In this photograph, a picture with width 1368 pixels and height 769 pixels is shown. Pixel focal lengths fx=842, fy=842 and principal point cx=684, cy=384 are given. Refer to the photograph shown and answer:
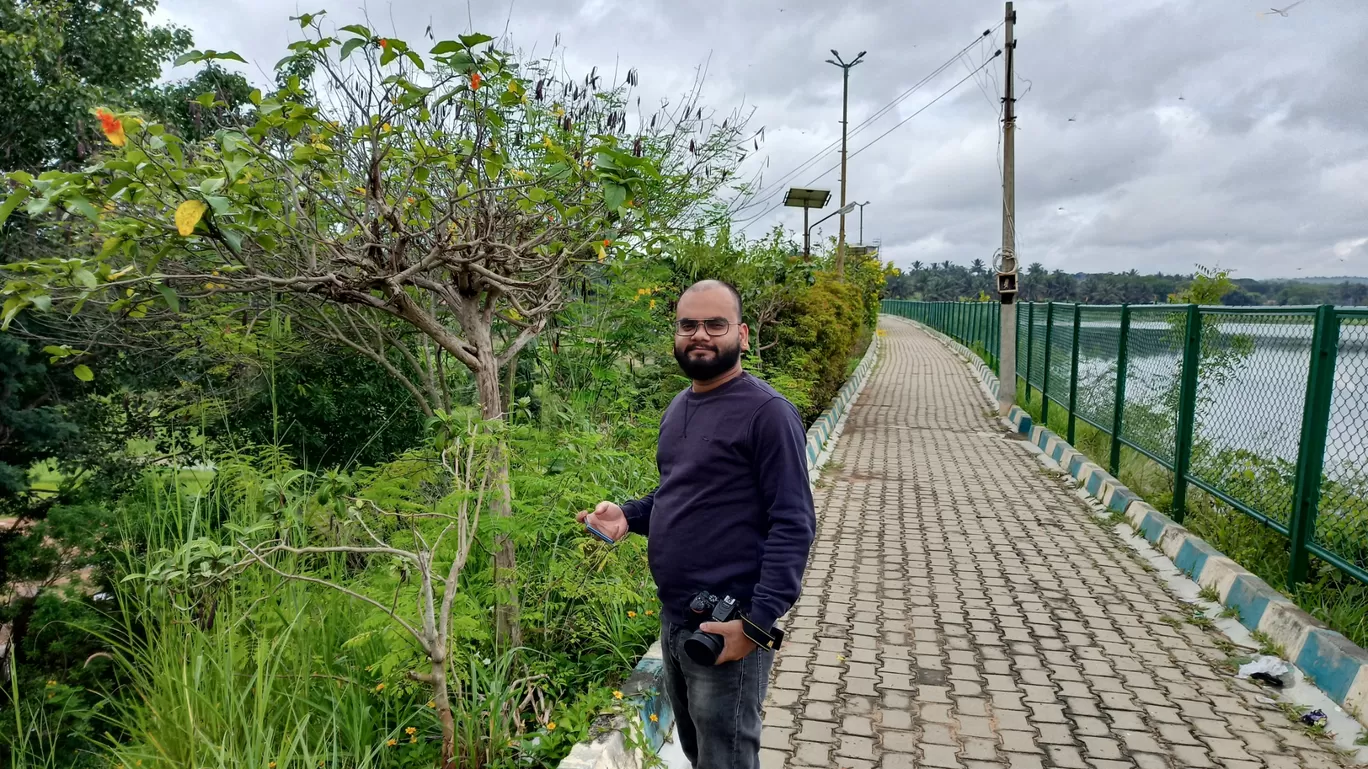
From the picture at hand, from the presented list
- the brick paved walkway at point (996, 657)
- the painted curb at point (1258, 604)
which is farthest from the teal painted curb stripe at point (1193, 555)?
the brick paved walkway at point (996, 657)

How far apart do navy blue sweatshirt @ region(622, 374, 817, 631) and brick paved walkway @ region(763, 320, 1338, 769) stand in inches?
56.4

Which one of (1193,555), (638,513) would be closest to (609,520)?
(638,513)

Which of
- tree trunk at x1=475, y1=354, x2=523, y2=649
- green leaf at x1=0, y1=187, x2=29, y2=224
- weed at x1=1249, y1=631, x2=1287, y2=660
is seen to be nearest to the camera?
green leaf at x1=0, y1=187, x2=29, y2=224

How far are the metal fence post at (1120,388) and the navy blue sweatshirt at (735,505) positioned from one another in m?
7.34

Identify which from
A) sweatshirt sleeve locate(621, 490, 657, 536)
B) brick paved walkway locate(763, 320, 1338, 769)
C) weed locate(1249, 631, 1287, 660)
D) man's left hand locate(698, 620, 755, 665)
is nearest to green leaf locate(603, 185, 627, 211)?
sweatshirt sleeve locate(621, 490, 657, 536)

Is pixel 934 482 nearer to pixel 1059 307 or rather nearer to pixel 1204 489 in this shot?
pixel 1204 489

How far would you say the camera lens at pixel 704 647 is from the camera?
7.16 ft

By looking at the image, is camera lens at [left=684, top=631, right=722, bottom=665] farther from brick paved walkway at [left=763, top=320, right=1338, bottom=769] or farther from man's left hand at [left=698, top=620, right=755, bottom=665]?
brick paved walkway at [left=763, top=320, right=1338, bottom=769]

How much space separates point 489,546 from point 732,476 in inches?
60.6

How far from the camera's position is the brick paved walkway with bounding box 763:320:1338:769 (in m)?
3.56

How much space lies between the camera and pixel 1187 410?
268 inches

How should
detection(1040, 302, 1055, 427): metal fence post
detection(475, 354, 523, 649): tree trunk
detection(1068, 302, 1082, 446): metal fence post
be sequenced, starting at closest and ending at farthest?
detection(475, 354, 523, 649): tree trunk < detection(1068, 302, 1082, 446): metal fence post < detection(1040, 302, 1055, 427): metal fence post

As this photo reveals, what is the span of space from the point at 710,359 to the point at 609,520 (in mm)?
675

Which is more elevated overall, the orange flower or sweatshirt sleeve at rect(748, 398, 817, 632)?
the orange flower
